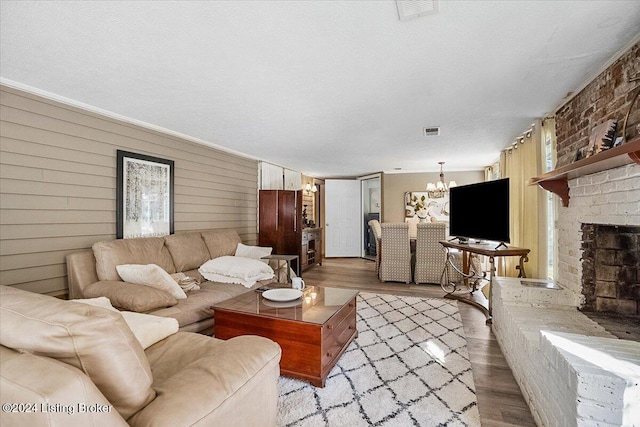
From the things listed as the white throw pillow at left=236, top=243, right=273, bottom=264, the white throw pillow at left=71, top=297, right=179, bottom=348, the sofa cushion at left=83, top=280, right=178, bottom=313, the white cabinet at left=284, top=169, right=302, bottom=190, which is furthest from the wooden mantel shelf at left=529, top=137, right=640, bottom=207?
the white cabinet at left=284, top=169, right=302, bottom=190

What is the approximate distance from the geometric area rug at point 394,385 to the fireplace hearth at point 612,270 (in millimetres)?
1106

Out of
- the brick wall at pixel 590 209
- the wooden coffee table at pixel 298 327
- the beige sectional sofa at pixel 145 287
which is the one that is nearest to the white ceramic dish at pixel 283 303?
the wooden coffee table at pixel 298 327

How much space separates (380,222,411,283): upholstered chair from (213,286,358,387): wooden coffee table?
2.90 meters

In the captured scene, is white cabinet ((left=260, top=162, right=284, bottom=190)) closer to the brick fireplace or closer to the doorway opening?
the doorway opening

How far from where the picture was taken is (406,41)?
71.2 inches

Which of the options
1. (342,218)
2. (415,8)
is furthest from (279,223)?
(415,8)

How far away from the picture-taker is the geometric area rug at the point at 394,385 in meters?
1.74

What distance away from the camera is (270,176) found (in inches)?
234

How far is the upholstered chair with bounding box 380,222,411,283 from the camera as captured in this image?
17.0 feet

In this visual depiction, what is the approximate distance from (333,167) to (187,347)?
555cm

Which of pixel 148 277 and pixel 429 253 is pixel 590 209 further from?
pixel 148 277

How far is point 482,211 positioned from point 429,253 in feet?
5.03

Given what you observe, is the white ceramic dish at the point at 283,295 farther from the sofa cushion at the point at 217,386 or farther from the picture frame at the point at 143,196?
the picture frame at the point at 143,196

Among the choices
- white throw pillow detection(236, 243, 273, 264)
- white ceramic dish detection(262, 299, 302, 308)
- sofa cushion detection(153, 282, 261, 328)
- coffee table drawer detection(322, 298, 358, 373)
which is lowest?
coffee table drawer detection(322, 298, 358, 373)
